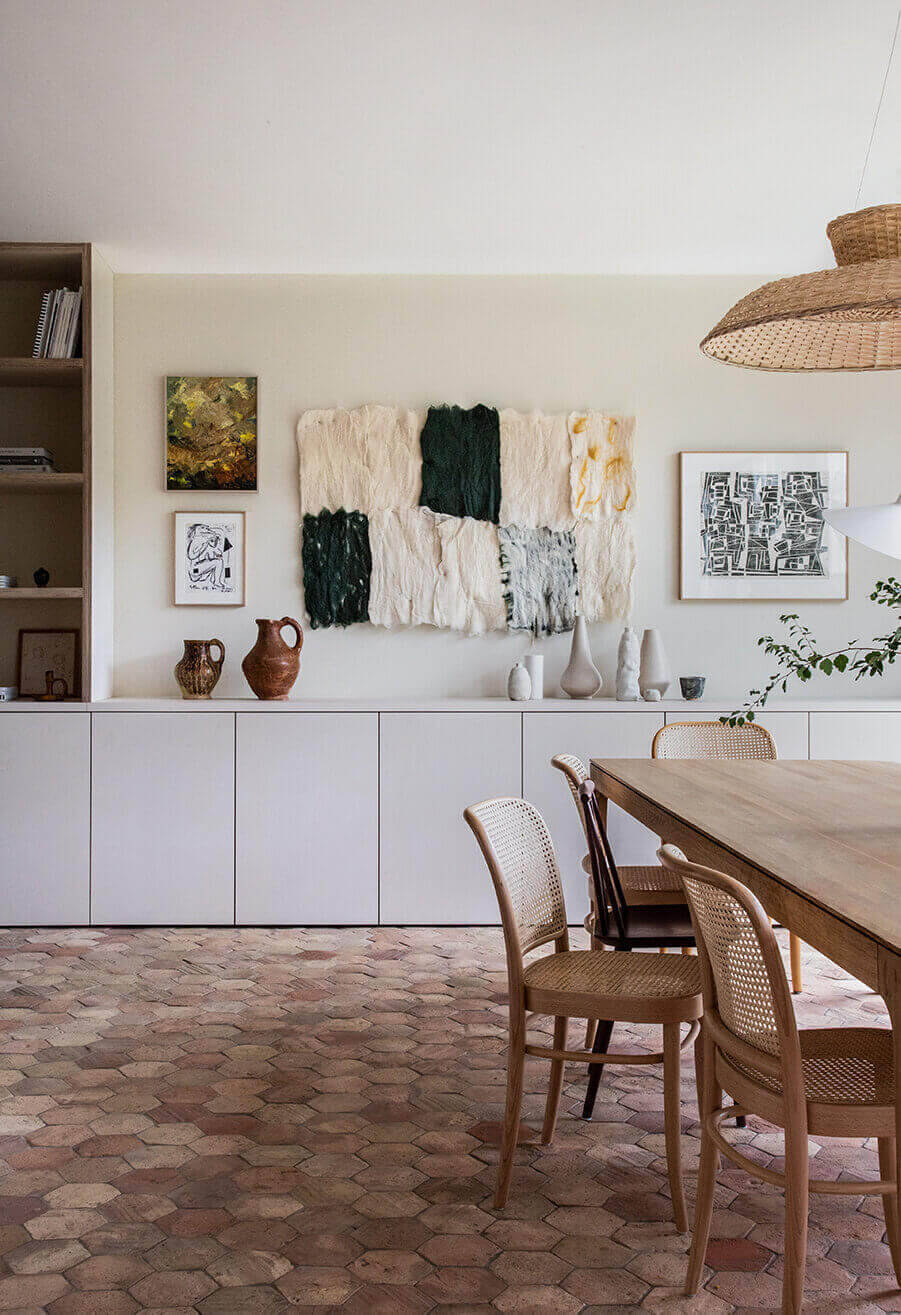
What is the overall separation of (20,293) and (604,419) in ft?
8.86

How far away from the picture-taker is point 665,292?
16.4 ft

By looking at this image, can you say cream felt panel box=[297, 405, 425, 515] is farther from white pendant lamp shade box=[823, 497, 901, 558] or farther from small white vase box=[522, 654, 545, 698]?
white pendant lamp shade box=[823, 497, 901, 558]

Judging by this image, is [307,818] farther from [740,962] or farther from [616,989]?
[740,962]

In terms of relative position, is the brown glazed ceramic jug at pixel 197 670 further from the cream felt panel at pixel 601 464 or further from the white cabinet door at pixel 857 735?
the white cabinet door at pixel 857 735

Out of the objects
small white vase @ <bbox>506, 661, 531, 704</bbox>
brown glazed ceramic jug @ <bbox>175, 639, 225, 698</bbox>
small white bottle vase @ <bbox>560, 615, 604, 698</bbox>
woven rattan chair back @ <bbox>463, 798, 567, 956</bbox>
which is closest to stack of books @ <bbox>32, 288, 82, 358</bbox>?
brown glazed ceramic jug @ <bbox>175, 639, 225, 698</bbox>

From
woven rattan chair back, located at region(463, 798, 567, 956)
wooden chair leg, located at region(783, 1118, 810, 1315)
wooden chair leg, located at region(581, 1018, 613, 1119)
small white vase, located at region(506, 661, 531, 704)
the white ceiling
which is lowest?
wooden chair leg, located at region(581, 1018, 613, 1119)

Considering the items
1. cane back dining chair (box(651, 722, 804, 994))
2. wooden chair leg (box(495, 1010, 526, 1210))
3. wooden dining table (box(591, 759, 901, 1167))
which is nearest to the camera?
wooden dining table (box(591, 759, 901, 1167))

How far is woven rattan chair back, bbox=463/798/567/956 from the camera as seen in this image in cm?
228

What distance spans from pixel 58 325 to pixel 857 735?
3.77m

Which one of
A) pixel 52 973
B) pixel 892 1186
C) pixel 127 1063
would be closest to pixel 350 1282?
pixel 892 1186

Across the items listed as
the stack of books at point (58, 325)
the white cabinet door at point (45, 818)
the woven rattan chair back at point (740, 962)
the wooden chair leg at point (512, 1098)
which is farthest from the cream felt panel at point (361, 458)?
the woven rattan chair back at point (740, 962)

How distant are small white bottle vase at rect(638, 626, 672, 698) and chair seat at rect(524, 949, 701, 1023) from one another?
234cm

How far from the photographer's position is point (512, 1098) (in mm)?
2307

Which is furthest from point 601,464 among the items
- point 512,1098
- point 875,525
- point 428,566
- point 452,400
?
point 512,1098
